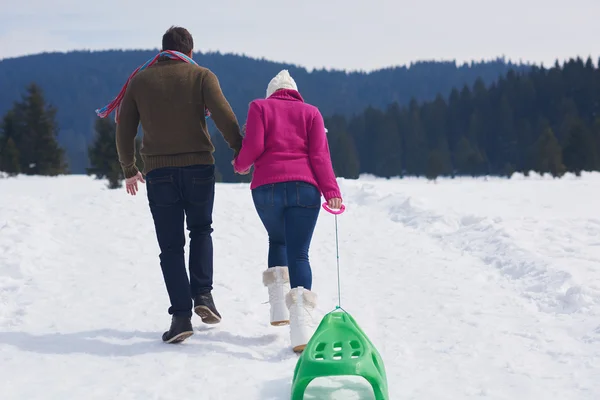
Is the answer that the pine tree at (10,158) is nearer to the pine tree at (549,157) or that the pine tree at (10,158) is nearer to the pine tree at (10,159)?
the pine tree at (10,159)

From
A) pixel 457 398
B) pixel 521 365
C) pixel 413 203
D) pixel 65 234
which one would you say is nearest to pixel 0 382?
pixel 457 398

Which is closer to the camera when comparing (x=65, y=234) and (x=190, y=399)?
(x=190, y=399)

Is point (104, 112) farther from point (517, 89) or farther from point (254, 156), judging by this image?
point (517, 89)

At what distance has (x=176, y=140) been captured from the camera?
4516mm

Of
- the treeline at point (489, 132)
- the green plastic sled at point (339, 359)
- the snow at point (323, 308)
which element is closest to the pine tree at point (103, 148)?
the snow at point (323, 308)

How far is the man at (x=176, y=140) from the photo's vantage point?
451 centimetres

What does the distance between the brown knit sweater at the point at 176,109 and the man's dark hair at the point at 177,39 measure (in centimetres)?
12

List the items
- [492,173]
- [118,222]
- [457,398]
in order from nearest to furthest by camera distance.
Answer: [457,398] < [118,222] < [492,173]

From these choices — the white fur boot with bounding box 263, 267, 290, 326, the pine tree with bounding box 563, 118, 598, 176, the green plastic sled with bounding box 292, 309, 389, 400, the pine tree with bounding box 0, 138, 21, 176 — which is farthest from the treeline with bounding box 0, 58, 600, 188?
the green plastic sled with bounding box 292, 309, 389, 400

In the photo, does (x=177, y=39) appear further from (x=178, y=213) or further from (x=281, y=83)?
(x=178, y=213)

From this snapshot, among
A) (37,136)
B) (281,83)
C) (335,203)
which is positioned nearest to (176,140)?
(281,83)

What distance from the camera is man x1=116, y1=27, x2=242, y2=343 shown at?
177 inches

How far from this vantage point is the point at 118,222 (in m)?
9.91

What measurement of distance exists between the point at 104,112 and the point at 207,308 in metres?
1.77
